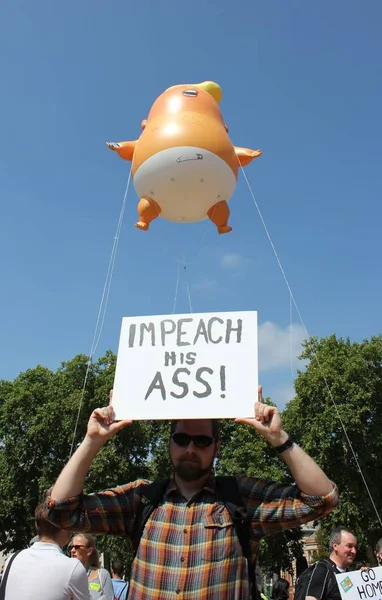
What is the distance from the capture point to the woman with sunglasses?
188 inches

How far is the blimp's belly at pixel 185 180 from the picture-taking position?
598cm

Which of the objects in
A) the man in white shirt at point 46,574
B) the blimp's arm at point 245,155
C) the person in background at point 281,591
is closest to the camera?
the man in white shirt at point 46,574

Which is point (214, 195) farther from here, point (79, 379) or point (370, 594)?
point (79, 379)

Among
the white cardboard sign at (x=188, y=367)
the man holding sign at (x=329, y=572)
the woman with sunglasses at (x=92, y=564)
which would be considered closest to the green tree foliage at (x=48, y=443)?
the woman with sunglasses at (x=92, y=564)

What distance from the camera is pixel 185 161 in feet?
19.5

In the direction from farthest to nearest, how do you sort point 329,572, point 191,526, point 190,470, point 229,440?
point 229,440 < point 329,572 < point 190,470 < point 191,526

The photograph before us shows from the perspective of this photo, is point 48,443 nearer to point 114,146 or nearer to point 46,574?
point 114,146

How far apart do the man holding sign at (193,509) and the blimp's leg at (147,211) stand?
4.26 metres

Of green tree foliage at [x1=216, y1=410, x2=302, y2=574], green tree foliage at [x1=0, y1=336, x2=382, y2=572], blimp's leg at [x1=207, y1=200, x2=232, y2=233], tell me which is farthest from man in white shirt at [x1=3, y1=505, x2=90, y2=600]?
green tree foliage at [x1=216, y1=410, x2=302, y2=574]

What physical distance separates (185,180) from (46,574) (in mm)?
4457

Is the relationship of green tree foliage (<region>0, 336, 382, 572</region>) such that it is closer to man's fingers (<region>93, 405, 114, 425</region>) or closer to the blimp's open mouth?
the blimp's open mouth

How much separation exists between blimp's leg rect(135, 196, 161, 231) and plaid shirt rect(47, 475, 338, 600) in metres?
4.47

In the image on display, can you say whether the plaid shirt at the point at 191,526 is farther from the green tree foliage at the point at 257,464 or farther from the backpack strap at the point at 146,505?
the green tree foliage at the point at 257,464

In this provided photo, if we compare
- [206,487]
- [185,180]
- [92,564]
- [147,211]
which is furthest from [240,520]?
[147,211]
